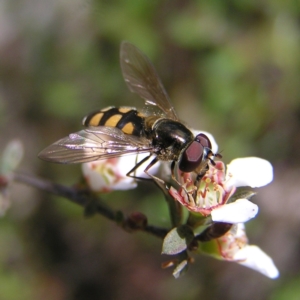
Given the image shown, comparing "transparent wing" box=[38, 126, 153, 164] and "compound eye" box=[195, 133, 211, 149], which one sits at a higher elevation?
"compound eye" box=[195, 133, 211, 149]

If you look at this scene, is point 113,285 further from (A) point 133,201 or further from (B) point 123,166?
(B) point 123,166

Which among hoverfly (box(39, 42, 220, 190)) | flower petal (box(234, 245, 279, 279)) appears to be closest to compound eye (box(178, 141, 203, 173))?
hoverfly (box(39, 42, 220, 190))

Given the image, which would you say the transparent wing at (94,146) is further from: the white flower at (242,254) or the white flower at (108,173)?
the white flower at (242,254)

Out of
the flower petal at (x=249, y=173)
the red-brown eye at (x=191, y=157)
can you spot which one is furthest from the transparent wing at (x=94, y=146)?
the flower petal at (x=249, y=173)

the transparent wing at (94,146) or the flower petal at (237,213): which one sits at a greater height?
the transparent wing at (94,146)

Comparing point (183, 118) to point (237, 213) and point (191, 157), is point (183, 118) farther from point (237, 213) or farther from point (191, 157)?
point (237, 213)

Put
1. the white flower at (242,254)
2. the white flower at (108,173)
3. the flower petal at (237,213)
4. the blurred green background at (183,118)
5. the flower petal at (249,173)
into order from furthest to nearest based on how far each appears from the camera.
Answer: the blurred green background at (183,118) < the white flower at (108,173) < the white flower at (242,254) < the flower petal at (249,173) < the flower petal at (237,213)

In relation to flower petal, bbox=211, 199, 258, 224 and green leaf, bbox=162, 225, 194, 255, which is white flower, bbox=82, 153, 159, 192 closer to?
green leaf, bbox=162, 225, 194, 255
